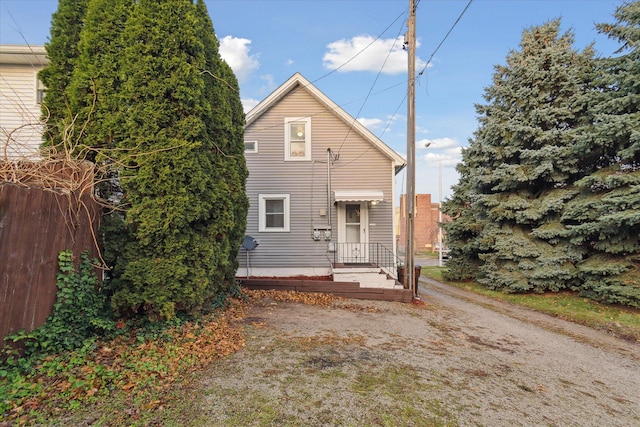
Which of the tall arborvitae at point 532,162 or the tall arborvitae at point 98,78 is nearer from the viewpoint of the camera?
the tall arborvitae at point 98,78

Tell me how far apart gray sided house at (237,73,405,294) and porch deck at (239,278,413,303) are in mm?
1788

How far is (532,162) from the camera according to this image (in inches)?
401

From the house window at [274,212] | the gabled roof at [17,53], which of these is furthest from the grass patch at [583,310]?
the gabled roof at [17,53]

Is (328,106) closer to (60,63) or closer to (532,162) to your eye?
(532,162)

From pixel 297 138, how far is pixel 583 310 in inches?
380

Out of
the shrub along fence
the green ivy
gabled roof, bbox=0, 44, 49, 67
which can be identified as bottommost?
the green ivy

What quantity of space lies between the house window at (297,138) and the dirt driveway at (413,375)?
5.59 meters

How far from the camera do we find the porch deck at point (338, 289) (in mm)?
8438

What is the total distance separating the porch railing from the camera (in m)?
10.5

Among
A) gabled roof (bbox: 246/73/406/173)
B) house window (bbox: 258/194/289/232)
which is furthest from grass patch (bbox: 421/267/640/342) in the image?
house window (bbox: 258/194/289/232)

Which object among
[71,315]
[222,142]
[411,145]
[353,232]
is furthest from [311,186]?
[71,315]

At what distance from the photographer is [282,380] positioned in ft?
11.2

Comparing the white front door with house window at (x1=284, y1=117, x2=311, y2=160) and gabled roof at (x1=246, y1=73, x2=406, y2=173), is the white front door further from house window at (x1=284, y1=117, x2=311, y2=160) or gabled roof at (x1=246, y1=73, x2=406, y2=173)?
house window at (x1=284, y1=117, x2=311, y2=160)

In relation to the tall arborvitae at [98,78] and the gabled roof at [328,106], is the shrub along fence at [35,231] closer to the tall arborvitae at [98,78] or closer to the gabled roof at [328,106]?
the tall arborvitae at [98,78]
